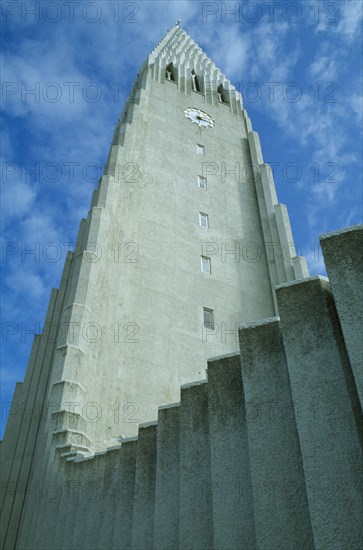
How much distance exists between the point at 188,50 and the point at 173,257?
25692 mm

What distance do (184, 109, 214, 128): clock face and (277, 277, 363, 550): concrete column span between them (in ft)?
84.8

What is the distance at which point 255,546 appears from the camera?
20.1ft

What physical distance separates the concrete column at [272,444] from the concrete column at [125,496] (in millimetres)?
3469

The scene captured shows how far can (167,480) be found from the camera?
8078mm

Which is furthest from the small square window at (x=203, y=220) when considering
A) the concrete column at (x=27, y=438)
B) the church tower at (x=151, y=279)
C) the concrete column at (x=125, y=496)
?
the concrete column at (x=125, y=496)

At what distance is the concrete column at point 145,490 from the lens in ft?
27.0

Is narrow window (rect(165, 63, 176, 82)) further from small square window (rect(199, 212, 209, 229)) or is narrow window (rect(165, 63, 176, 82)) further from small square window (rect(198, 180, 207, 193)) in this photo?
small square window (rect(199, 212, 209, 229))

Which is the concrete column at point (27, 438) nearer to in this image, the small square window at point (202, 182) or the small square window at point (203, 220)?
the small square window at point (203, 220)

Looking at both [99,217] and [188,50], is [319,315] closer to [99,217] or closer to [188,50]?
[99,217]

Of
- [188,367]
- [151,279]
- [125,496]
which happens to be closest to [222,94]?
[151,279]

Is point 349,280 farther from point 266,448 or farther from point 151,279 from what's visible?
point 151,279

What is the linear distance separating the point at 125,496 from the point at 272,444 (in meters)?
4.23

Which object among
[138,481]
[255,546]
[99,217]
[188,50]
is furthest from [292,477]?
[188,50]

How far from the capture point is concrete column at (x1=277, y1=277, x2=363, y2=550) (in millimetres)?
5020
